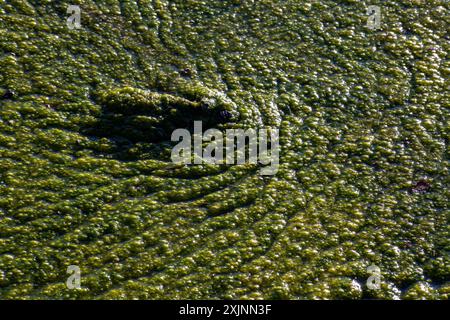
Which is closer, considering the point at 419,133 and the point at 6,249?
the point at 6,249

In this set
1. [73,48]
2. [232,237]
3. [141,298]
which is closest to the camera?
[141,298]

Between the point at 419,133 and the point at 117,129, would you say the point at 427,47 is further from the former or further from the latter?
the point at 117,129

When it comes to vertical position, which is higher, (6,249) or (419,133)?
(419,133)

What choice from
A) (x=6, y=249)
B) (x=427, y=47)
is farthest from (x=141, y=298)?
(x=427, y=47)

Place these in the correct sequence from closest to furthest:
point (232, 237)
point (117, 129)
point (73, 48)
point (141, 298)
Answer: point (141, 298)
point (232, 237)
point (117, 129)
point (73, 48)

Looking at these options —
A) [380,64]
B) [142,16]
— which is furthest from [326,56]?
[142,16]

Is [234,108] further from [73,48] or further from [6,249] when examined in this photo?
[6,249]

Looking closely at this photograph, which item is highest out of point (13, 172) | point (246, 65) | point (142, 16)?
point (142, 16)
